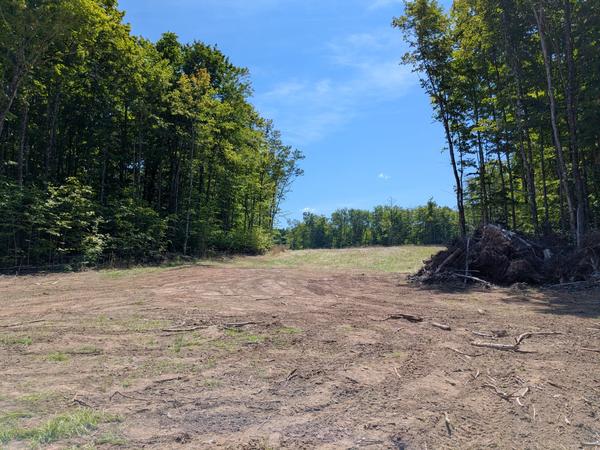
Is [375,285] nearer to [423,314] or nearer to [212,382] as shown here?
[423,314]

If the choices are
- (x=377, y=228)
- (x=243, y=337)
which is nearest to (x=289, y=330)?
(x=243, y=337)

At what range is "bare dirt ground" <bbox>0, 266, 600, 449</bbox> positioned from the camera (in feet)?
11.1

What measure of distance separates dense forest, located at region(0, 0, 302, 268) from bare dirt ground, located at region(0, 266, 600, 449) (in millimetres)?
11162

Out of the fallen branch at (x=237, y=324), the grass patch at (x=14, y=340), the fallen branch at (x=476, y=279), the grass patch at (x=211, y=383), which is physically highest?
the fallen branch at (x=476, y=279)

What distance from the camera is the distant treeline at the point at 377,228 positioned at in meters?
90.9

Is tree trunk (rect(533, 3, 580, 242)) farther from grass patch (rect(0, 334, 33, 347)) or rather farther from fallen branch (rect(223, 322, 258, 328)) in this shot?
grass patch (rect(0, 334, 33, 347))

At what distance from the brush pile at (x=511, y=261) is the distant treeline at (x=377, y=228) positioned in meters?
73.0

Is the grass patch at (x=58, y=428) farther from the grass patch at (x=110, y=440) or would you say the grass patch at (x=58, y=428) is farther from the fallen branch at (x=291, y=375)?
the fallen branch at (x=291, y=375)

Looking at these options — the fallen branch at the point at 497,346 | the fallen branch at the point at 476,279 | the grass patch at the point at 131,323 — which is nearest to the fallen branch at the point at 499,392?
the fallen branch at the point at 497,346

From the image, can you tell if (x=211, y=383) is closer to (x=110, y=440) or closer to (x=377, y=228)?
(x=110, y=440)

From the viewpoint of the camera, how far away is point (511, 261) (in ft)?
43.7

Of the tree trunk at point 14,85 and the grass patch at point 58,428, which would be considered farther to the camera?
the tree trunk at point 14,85

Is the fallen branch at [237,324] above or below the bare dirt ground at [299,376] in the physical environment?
above

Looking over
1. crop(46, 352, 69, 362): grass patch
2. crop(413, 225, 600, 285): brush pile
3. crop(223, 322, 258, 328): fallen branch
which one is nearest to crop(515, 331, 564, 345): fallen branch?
crop(223, 322, 258, 328): fallen branch
